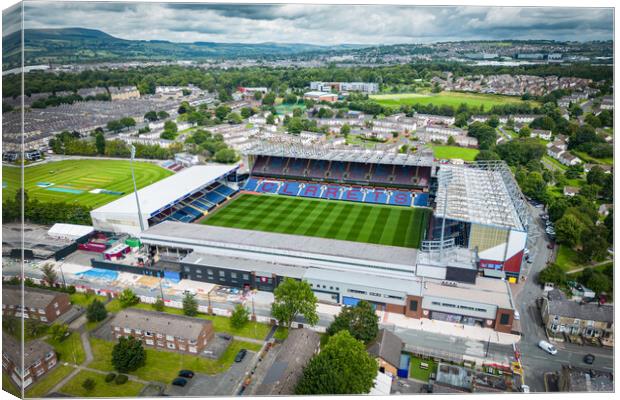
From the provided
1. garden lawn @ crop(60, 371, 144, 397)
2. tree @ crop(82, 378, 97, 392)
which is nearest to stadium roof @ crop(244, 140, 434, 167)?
garden lawn @ crop(60, 371, 144, 397)

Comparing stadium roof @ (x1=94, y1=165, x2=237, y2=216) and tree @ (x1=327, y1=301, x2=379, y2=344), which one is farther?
stadium roof @ (x1=94, y1=165, x2=237, y2=216)

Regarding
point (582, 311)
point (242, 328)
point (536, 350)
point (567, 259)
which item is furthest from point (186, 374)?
point (567, 259)

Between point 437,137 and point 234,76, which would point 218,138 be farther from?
point 234,76

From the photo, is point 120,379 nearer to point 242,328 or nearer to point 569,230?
point 242,328

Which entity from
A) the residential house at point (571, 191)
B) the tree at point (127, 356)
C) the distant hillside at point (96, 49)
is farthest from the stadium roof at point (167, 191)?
the residential house at point (571, 191)

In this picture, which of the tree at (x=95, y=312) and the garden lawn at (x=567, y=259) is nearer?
the tree at (x=95, y=312)

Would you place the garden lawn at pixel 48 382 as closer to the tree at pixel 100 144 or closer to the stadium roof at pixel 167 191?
the stadium roof at pixel 167 191

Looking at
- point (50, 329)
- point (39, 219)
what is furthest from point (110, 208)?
point (50, 329)

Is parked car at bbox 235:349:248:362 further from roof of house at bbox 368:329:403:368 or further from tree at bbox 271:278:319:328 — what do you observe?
roof of house at bbox 368:329:403:368
